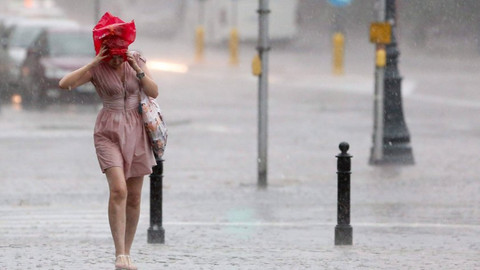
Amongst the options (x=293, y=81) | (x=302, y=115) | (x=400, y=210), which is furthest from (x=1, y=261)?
(x=293, y=81)

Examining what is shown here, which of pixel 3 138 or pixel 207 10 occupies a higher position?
pixel 207 10

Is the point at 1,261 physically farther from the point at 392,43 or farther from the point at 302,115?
the point at 302,115

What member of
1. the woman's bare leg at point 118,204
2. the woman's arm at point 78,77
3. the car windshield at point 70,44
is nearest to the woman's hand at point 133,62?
the woman's arm at point 78,77

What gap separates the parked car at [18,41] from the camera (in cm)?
3092

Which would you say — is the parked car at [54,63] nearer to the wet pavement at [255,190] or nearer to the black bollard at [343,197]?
the wet pavement at [255,190]

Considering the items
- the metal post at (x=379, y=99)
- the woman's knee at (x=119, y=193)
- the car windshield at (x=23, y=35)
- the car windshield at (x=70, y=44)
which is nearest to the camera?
the woman's knee at (x=119, y=193)

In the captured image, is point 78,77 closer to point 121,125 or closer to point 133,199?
point 121,125

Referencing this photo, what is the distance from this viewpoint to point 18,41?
33.4 meters

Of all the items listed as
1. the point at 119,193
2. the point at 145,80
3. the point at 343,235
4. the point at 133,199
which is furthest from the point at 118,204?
the point at 343,235

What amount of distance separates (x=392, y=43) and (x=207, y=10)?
102 feet

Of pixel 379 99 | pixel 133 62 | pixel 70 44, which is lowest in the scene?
pixel 133 62

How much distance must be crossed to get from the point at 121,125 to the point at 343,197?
99.3 inches

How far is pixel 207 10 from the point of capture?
48938 mm

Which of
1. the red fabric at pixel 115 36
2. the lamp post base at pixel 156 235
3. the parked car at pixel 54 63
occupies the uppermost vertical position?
the parked car at pixel 54 63
